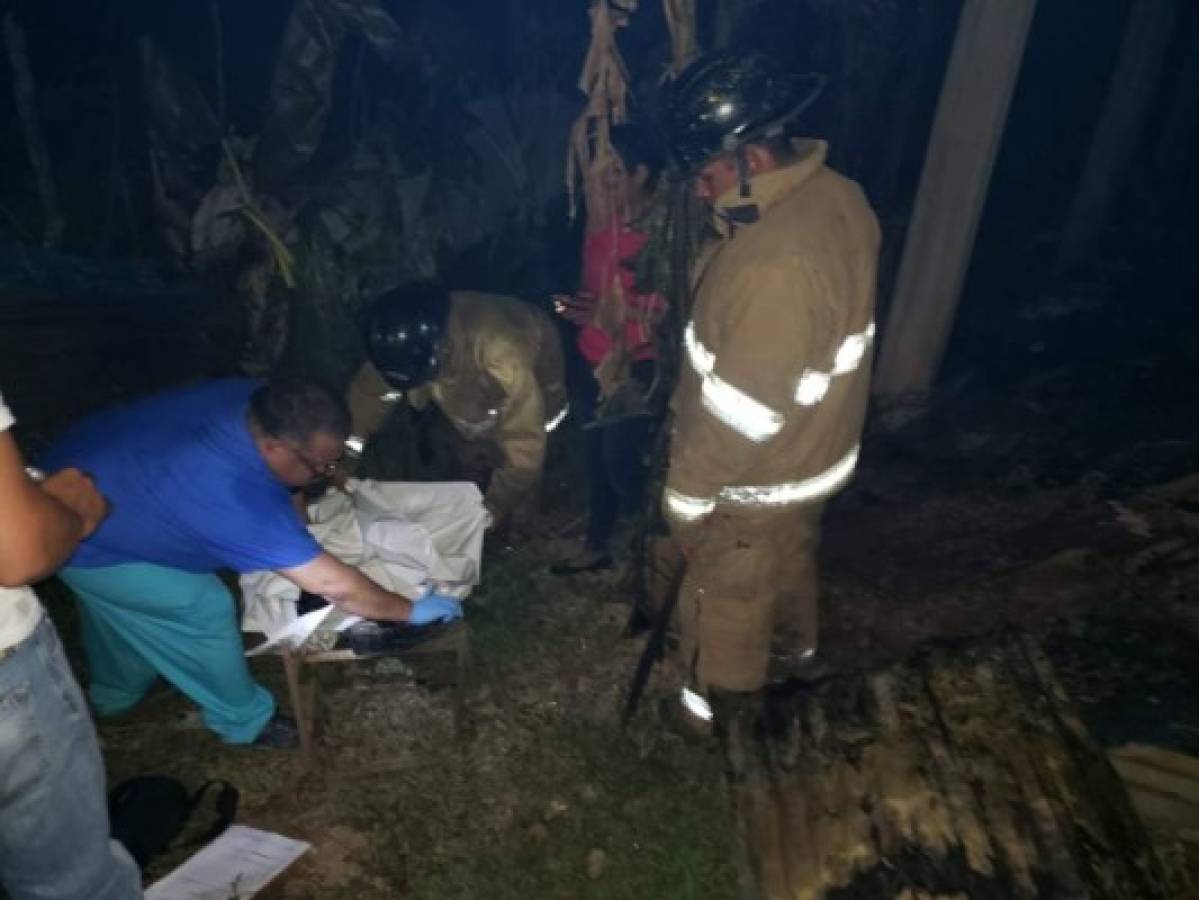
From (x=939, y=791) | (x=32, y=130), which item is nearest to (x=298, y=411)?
(x=939, y=791)

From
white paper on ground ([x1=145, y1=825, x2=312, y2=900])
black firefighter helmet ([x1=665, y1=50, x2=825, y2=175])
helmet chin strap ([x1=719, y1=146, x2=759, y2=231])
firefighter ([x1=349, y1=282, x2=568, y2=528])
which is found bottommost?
white paper on ground ([x1=145, y1=825, x2=312, y2=900])

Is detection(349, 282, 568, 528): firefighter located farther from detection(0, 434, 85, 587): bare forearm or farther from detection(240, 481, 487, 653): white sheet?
detection(0, 434, 85, 587): bare forearm

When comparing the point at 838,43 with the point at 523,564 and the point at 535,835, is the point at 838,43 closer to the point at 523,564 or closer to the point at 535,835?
the point at 523,564

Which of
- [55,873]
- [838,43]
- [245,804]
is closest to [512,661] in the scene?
[245,804]

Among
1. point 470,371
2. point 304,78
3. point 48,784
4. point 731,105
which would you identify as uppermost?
point 731,105

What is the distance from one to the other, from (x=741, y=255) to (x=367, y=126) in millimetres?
4832

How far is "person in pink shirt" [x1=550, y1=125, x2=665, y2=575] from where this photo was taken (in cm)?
377

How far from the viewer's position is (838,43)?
23.8 ft

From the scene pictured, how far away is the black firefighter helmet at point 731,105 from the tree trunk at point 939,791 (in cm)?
196

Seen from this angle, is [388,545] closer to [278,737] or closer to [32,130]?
[278,737]

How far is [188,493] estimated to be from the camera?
2.75 metres

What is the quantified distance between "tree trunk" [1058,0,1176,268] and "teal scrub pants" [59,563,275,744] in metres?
8.48

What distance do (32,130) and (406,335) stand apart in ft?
14.7

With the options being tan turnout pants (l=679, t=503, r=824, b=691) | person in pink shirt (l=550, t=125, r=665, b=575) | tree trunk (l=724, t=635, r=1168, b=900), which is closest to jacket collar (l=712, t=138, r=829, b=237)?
person in pink shirt (l=550, t=125, r=665, b=575)
